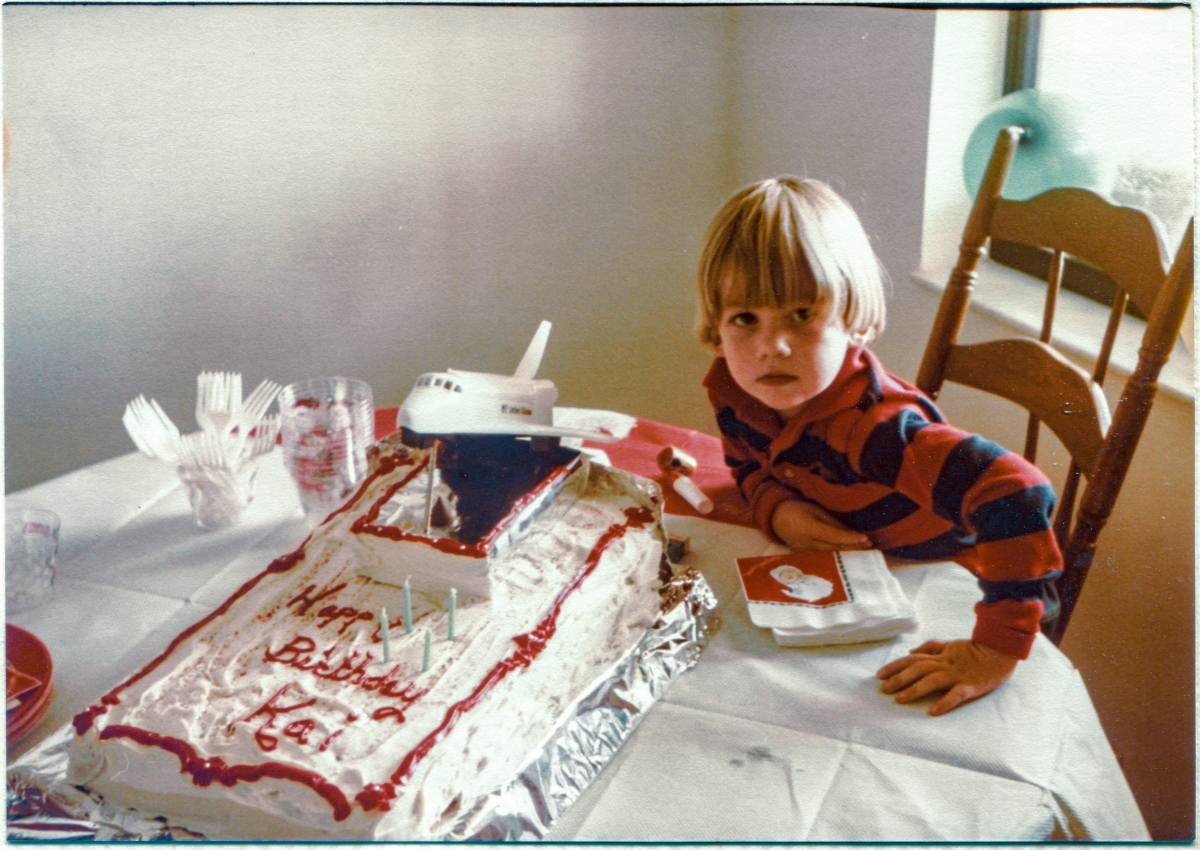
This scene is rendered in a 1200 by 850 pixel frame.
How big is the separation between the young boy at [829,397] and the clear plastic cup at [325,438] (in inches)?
16.5

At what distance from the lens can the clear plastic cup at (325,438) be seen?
1.01m

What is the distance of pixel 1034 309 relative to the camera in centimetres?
128

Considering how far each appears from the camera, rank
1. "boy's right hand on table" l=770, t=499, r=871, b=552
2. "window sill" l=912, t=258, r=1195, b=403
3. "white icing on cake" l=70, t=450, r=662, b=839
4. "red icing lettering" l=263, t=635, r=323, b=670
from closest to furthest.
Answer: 1. "white icing on cake" l=70, t=450, r=662, b=839
2. "red icing lettering" l=263, t=635, r=323, b=670
3. "boy's right hand on table" l=770, t=499, r=871, b=552
4. "window sill" l=912, t=258, r=1195, b=403

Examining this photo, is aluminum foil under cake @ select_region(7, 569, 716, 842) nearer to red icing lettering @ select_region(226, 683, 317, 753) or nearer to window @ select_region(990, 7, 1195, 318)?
red icing lettering @ select_region(226, 683, 317, 753)

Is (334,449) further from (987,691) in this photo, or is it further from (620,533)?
(987,691)

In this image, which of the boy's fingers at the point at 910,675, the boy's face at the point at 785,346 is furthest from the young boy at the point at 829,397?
the boy's fingers at the point at 910,675

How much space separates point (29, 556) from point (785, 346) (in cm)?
79

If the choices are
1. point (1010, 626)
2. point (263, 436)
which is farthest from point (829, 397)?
point (263, 436)

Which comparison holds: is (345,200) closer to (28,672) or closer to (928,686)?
(28,672)

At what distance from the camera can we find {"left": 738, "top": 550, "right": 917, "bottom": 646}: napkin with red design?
2.64 feet

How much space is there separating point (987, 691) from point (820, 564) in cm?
20

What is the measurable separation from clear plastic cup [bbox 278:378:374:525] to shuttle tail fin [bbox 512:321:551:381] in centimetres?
18

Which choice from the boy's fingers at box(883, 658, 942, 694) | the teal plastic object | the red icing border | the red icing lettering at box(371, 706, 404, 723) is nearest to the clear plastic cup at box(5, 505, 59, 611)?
the red icing border

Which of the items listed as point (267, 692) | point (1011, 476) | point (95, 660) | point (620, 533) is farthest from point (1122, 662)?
point (95, 660)
